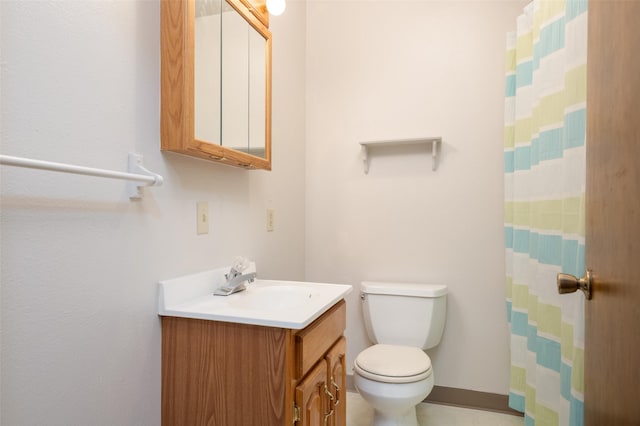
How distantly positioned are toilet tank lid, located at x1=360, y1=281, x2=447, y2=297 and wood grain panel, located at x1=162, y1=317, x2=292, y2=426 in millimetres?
1161

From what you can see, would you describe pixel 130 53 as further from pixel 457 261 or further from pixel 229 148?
pixel 457 261

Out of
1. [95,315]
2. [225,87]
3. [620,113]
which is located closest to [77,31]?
[225,87]

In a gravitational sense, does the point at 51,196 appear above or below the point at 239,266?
above

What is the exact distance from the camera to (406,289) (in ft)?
6.81

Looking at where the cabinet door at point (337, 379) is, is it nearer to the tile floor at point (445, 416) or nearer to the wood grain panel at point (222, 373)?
Answer: the wood grain panel at point (222, 373)

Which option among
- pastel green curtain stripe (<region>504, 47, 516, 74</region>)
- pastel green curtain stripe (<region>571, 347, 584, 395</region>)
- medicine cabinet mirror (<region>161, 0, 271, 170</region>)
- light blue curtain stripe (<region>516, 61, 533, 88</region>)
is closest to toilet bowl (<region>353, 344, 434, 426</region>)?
pastel green curtain stripe (<region>571, 347, 584, 395</region>)

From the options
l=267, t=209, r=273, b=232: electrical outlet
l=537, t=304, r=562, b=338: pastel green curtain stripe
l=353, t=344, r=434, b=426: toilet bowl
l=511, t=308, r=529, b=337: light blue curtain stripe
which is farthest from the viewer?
l=267, t=209, r=273, b=232: electrical outlet

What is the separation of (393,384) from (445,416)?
0.70 metres

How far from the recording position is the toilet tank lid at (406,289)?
2.05 m

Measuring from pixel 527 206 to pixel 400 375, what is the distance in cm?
98

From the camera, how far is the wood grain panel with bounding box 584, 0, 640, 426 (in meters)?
0.51

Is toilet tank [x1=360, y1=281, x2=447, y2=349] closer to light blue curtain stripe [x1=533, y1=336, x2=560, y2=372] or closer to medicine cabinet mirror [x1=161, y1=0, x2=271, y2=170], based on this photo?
light blue curtain stripe [x1=533, y1=336, x2=560, y2=372]

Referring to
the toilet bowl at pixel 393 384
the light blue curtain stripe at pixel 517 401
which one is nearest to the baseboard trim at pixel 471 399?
the light blue curtain stripe at pixel 517 401

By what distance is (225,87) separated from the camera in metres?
1.39
